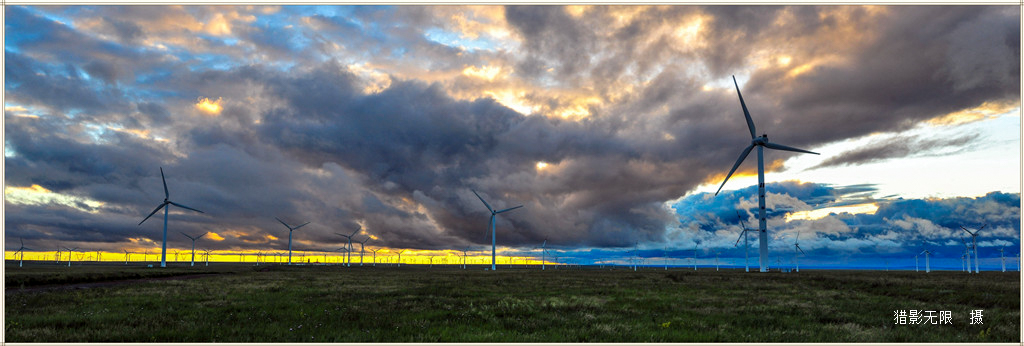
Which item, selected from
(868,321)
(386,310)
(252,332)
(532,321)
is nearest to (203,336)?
(252,332)

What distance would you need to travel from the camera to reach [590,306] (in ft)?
110

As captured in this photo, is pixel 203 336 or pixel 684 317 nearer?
pixel 203 336

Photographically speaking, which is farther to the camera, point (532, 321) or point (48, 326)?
point (532, 321)

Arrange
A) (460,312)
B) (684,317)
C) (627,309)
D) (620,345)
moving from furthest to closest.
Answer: (627,309), (460,312), (684,317), (620,345)

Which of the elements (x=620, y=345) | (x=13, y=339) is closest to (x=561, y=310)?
(x=620, y=345)

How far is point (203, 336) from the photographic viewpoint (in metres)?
20.2

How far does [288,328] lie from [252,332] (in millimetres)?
1631

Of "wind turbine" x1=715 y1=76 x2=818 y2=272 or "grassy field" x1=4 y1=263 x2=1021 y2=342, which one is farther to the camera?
"wind turbine" x1=715 y1=76 x2=818 y2=272

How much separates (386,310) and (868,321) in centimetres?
2523

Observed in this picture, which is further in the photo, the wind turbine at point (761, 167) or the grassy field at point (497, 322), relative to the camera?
the wind turbine at point (761, 167)

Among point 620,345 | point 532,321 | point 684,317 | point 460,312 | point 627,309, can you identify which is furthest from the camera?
point 627,309

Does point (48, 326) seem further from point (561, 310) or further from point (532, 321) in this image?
point (561, 310)

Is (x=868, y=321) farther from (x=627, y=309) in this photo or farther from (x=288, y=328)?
(x=288, y=328)

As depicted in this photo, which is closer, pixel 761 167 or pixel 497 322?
pixel 497 322
